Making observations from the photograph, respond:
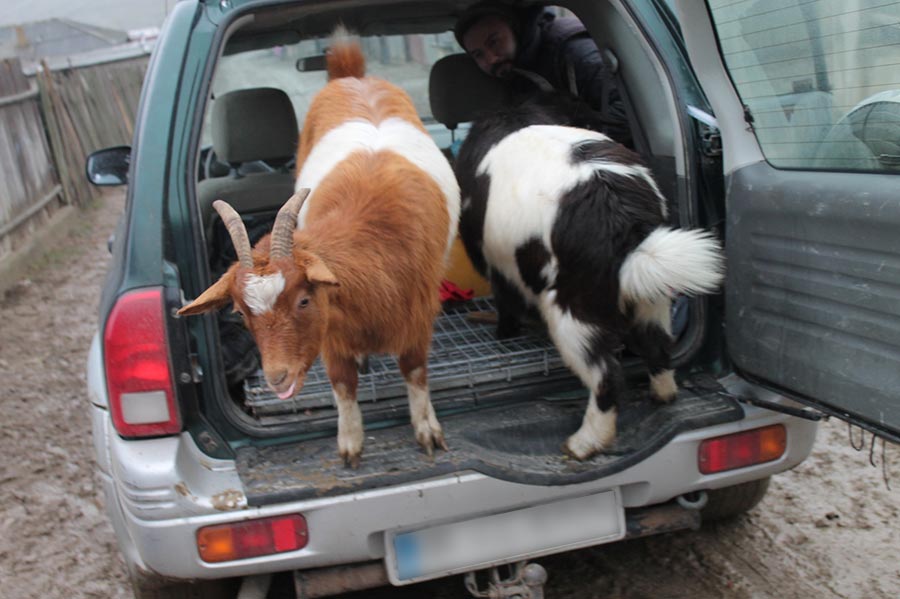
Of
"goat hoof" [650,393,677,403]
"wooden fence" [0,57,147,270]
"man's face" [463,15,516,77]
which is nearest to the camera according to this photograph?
"goat hoof" [650,393,677,403]

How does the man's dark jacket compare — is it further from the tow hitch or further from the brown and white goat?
the tow hitch

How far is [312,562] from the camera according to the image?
2332 millimetres

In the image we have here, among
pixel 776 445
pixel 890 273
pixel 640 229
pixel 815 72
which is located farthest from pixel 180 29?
pixel 776 445

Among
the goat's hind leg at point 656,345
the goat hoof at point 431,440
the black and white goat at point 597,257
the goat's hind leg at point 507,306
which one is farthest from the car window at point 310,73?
the goat hoof at point 431,440

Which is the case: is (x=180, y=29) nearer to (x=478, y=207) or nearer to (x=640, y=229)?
(x=478, y=207)

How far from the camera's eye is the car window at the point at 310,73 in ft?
17.9

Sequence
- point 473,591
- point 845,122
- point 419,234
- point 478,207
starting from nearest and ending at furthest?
point 845,122, point 473,591, point 419,234, point 478,207

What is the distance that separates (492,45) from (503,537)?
8.48ft

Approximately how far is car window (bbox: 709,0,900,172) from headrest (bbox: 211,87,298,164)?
2455 mm

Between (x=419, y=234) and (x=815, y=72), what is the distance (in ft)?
4.15

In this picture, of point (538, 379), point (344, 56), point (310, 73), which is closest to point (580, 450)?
point (538, 379)

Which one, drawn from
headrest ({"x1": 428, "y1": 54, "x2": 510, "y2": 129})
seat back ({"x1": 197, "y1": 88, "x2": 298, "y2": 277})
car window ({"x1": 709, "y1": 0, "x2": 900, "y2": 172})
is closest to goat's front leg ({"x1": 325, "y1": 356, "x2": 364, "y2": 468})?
car window ({"x1": 709, "y1": 0, "x2": 900, "y2": 172})

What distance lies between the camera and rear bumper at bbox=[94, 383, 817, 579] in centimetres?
226

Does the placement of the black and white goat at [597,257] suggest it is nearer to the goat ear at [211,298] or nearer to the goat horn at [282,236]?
the goat horn at [282,236]
